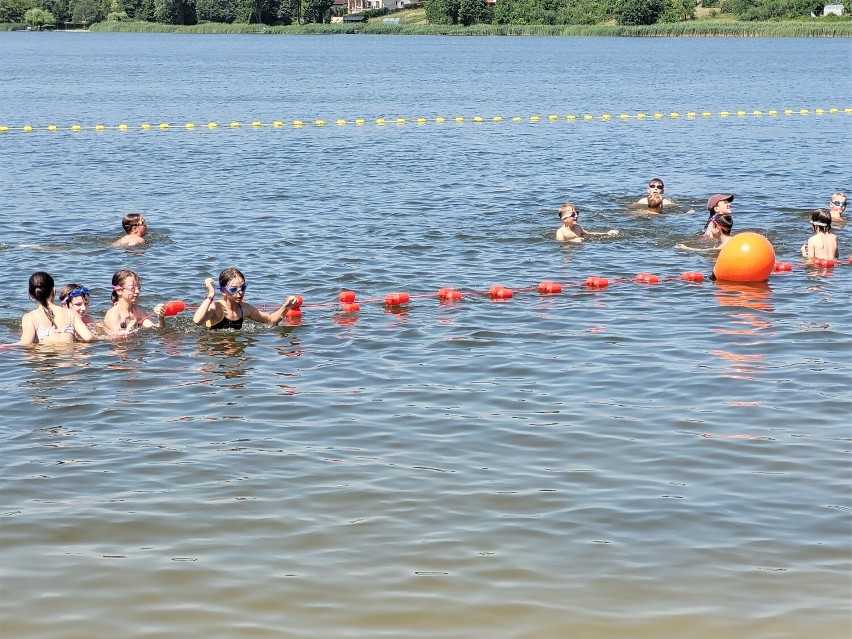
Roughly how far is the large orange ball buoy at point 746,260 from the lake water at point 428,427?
341 mm

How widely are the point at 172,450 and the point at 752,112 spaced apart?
37.3m

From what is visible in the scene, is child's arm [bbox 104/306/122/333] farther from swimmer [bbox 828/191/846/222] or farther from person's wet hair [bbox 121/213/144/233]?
swimmer [bbox 828/191/846/222]

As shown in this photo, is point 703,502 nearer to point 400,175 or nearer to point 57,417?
point 57,417

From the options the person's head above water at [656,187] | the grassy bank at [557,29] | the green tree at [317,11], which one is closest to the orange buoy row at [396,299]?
the person's head above water at [656,187]

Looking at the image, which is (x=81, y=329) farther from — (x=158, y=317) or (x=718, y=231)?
(x=718, y=231)

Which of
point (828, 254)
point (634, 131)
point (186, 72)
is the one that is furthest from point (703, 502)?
point (186, 72)

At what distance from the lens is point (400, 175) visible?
2658cm

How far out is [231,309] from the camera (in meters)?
12.7

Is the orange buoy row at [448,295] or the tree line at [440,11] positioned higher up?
the tree line at [440,11]

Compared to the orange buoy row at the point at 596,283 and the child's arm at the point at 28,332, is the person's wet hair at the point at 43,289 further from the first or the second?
the orange buoy row at the point at 596,283

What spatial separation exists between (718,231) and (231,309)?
8.23m

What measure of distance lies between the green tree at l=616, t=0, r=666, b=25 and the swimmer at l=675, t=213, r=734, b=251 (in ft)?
352

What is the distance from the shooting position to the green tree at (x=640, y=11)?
120 m

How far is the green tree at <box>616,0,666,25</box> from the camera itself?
119875 millimetres
